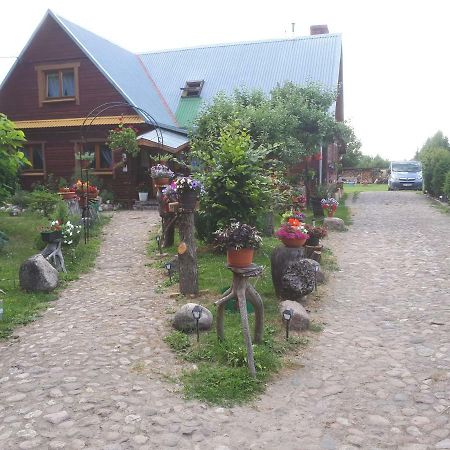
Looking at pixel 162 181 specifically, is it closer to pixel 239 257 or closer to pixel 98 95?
pixel 239 257

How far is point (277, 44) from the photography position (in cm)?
2434

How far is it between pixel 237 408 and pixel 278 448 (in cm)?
68

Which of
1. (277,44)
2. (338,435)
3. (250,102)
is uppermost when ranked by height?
(277,44)

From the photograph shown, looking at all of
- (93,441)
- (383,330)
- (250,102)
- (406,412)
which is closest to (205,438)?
(93,441)

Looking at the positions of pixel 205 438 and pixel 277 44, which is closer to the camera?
pixel 205 438

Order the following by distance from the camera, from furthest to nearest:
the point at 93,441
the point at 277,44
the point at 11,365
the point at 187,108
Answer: the point at 277,44
the point at 187,108
the point at 11,365
the point at 93,441

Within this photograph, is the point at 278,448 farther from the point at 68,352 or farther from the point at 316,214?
the point at 316,214

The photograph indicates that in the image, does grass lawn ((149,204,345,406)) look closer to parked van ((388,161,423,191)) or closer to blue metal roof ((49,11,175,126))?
blue metal roof ((49,11,175,126))

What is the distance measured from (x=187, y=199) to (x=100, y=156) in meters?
13.9

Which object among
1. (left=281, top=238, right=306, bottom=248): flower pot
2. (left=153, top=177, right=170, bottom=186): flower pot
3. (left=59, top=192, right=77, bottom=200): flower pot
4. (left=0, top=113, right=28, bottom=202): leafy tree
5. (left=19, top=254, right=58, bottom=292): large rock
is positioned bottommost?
(left=19, top=254, right=58, bottom=292): large rock

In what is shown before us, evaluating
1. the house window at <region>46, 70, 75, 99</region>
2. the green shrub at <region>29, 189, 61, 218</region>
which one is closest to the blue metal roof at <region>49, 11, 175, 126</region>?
the house window at <region>46, 70, 75, 99</region>

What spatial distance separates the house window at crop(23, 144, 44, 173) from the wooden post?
606 inches

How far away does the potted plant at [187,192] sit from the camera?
7.34 meters

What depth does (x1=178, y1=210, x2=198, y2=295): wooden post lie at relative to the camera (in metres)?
7.53
